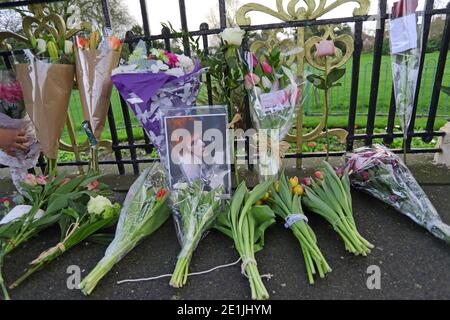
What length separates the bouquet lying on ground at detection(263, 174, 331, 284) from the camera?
144 cm

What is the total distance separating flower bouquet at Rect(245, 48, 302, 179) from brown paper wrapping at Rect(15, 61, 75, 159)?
1106 mm

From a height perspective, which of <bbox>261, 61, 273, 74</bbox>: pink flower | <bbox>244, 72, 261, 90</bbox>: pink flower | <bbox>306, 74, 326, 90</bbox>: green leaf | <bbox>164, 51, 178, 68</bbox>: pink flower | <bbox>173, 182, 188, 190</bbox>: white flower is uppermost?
<bbox>164, 51, 178, 68</bbox>: pink flower

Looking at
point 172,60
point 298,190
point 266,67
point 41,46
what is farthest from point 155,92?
point 298,190

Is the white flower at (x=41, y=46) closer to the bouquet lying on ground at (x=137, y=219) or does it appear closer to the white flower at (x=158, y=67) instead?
the white flower at (x=158, y=67)

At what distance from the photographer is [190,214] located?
5.40 ft

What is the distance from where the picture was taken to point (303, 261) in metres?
1.54

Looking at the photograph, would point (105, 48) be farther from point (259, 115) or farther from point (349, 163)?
point (349, 163)

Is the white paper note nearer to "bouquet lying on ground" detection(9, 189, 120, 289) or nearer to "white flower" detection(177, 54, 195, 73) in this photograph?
"white flower" detection(177, 54, 195, 73)

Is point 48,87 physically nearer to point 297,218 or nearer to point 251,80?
point 251,80

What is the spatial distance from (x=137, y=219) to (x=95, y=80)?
865 mm

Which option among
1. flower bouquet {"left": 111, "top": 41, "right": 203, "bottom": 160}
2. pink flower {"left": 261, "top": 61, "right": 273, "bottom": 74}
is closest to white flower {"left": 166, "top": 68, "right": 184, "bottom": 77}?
flower bouquet {"left": 111, "top": 41, "right": 203, "bottom": 160}

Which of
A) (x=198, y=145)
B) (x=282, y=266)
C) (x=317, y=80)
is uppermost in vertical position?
(x=317, y=80)

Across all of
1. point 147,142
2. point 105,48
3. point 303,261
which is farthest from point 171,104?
point 303,261

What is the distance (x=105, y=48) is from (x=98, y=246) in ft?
3.69
